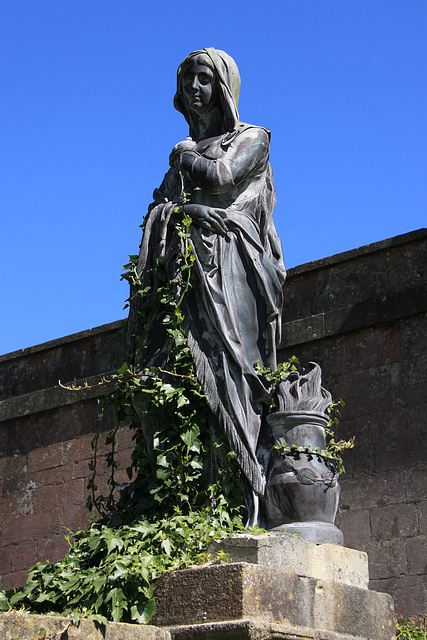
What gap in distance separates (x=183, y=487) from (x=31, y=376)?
6.76 meters

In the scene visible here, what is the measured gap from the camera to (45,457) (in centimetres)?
1069

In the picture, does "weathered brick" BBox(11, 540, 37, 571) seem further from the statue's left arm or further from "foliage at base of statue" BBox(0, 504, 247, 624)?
the statue's left arm

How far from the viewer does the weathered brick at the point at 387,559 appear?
304 inches

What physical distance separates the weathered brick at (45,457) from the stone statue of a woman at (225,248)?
5.46 m

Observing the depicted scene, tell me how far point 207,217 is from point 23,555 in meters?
6.24

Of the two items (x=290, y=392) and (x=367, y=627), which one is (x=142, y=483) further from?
(x=367, y=627)

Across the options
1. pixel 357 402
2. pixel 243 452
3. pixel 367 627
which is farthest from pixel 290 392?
pixel 357 402

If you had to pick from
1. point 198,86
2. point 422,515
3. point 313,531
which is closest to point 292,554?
point 313,531

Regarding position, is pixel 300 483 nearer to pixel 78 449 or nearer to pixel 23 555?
pixel 78 449

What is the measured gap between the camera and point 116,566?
4.34m

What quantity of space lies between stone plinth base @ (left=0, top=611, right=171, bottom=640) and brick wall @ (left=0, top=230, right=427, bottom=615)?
3473 millimetres

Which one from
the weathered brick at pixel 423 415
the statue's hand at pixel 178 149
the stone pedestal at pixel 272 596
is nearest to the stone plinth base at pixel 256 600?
the stone pedestal at pixel 272 596

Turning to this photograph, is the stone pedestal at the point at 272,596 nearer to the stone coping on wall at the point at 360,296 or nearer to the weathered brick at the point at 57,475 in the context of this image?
the stone coping on wall at the point at 360,296

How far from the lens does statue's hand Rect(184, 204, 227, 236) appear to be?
529 cm
